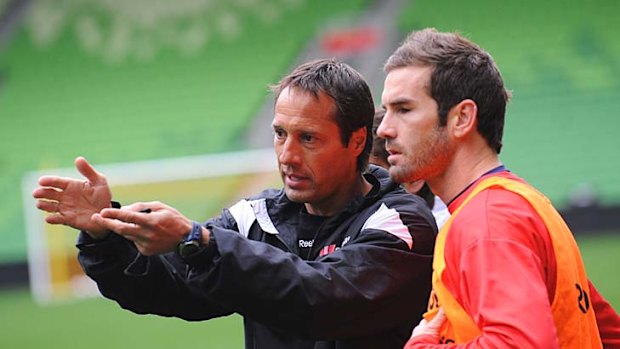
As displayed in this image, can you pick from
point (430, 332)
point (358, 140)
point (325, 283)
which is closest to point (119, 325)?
point (358, 140)

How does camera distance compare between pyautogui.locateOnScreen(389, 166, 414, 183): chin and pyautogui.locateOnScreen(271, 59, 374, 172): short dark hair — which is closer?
pyautogui.locateOnScreen(389, 166, 414, 183): chin

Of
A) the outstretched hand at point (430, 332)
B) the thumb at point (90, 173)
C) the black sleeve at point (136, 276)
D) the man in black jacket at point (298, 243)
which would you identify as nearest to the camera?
the outstretched hand at point (430, 332)

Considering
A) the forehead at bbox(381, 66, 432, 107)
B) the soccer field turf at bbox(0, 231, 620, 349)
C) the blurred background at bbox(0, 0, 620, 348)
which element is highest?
the forehead at bbox(381, 66, 432, 107)

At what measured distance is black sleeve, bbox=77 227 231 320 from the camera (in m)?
3.22

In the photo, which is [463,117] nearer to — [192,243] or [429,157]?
[429,157]

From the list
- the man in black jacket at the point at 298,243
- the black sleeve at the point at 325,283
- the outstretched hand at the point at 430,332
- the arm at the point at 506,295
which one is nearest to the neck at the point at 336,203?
the man in black jacket at the point at 298,243

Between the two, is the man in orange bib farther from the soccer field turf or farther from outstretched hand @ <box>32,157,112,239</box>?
the soccer field turf

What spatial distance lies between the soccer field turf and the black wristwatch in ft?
26.5

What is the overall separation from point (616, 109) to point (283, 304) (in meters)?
11.4

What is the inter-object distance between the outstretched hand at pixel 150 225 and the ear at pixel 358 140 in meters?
0.78

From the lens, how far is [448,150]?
9.32 feet

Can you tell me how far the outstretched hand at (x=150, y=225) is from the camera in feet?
8.80

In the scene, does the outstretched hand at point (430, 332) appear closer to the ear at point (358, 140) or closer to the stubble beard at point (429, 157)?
the stubble beard at point (429, 157)

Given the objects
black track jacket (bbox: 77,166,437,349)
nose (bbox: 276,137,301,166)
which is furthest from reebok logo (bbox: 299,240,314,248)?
nose (bbox: 276,137,301,166)
